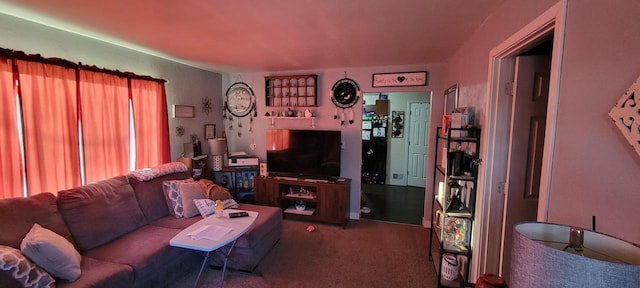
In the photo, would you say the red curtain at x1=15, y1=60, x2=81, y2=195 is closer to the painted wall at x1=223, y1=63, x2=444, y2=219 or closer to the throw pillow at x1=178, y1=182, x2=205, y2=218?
the throw pillow at x1=178, y1=182, x2=205, y2=218

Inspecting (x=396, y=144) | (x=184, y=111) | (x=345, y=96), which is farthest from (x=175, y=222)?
(x=396, y=144)

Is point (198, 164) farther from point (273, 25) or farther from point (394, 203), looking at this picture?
point (394, 203)

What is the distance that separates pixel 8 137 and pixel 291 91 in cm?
303

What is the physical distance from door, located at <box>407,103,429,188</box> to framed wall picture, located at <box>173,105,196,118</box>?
432 centimetres

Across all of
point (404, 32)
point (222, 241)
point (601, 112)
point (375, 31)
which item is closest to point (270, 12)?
point (375, 31)

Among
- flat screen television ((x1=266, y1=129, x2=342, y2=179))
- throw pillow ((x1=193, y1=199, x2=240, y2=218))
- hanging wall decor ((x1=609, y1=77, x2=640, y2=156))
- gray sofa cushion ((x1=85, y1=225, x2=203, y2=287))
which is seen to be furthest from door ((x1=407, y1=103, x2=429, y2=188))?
hanging wall decor ((x1=609, y1=77, x2=640, y2=156))

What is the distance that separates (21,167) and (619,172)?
360 centimetres

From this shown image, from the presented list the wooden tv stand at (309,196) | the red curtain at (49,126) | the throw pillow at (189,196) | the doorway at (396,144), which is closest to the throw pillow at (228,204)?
the throw pillow at (189,196)

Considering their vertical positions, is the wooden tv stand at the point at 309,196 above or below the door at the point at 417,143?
below

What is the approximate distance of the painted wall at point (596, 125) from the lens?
828 mm

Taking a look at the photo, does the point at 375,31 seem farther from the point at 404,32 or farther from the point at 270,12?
the point at 270,12

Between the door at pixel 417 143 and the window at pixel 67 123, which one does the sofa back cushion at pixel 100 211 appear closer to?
the window at pixel 67 123

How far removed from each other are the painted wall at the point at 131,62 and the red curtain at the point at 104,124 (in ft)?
0.66

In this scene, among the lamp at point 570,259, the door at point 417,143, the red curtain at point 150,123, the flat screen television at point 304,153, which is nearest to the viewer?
the lamp at point 570,259
